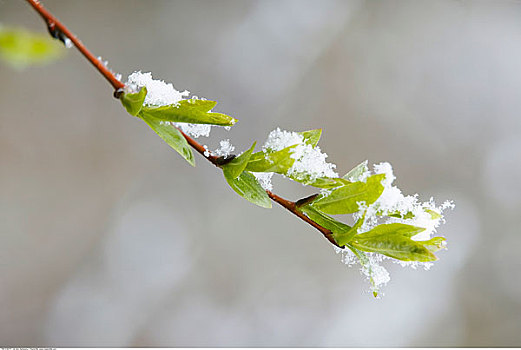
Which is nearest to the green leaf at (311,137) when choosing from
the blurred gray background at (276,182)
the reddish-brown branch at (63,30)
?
the reddish-brown branch at (63,30)

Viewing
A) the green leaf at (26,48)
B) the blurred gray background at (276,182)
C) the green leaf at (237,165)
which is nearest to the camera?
the green leaf at (26,48)

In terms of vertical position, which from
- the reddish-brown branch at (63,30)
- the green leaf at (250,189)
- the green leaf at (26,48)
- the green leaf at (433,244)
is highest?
the green leaf at (433,244)

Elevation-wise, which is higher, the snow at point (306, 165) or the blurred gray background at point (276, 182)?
the blurred gray background at point (276, 182)

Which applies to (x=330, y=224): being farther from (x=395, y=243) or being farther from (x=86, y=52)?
(x=86, y=52)

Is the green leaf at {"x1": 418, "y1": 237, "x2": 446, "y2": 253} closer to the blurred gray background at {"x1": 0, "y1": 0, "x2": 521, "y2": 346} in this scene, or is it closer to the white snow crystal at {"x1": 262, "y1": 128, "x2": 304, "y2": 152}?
the white snow crystal at {"x1": 262, "y1": 128, "x2": 304, "y2": 152}

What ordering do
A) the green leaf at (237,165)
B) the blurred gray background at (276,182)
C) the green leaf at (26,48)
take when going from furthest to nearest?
the blurred gray background at (276,182) → the green leaf at (237,165) → the green leaf at (26,48)

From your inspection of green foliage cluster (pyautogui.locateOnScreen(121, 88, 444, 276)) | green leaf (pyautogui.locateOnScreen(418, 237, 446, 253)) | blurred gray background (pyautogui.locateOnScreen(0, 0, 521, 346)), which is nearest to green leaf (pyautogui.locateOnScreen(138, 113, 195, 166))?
green foliage cluster (pyautogui.locateOnScreen(121, 88, 444, 276))

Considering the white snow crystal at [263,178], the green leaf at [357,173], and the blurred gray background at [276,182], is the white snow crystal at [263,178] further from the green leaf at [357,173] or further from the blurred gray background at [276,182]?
the blurred gray background at [276,182]
